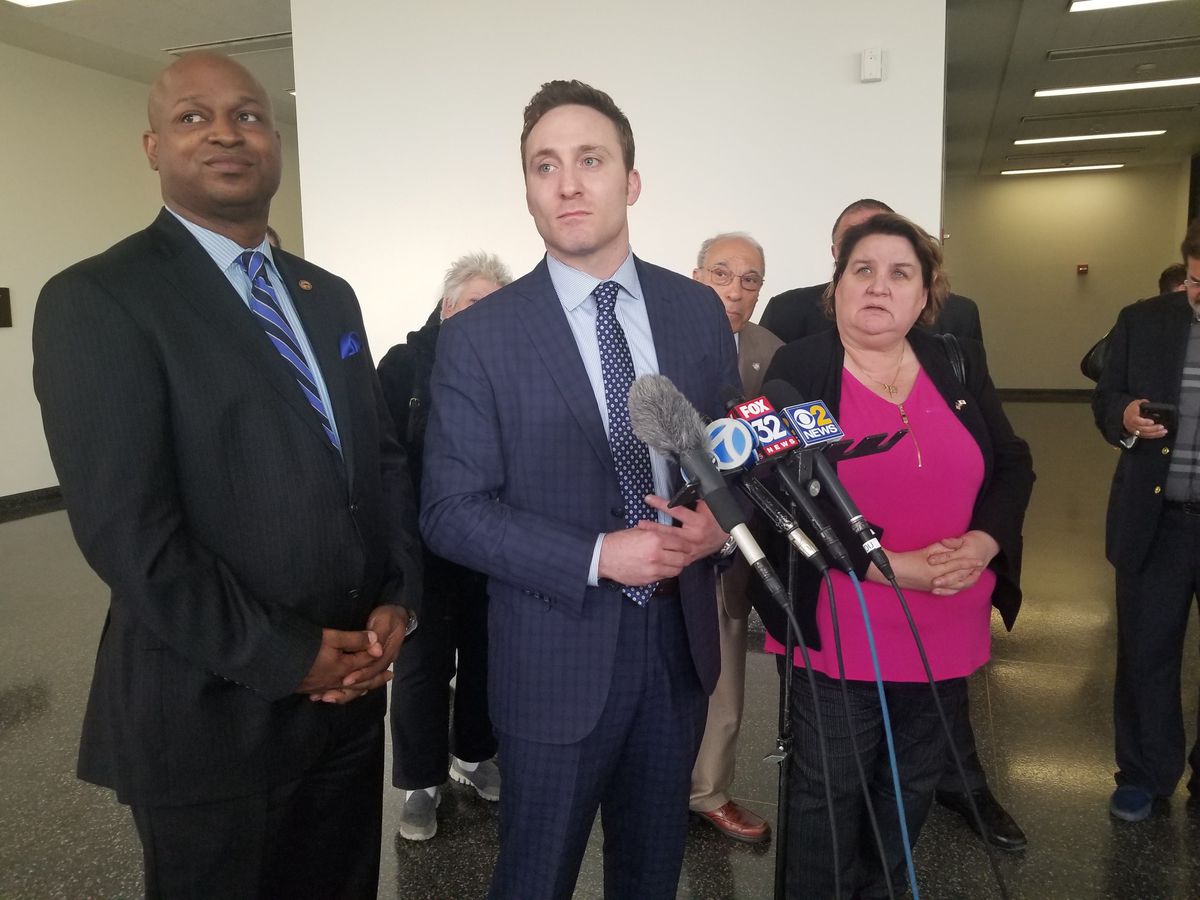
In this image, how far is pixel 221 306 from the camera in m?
1.35

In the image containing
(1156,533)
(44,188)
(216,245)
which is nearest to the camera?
(216,245)

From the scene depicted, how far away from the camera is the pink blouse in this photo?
5.78 feet

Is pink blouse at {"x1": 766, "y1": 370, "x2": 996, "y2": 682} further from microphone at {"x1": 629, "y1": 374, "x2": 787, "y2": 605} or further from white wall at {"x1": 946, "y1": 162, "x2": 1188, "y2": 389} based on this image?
white wall at {"x1": 946, "y1": 162, "x2": 1188, "y2": 389}

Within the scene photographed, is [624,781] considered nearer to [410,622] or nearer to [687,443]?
[410,622]

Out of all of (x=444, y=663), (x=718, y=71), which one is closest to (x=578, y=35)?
(x=718, y=71)

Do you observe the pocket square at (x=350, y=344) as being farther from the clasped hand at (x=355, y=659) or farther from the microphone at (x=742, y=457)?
the microphone at (x=742, y=457)

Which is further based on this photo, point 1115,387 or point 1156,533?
point 1115,387

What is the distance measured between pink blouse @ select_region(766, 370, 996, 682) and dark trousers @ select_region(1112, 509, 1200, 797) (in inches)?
45.9

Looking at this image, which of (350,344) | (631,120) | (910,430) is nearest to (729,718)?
(910,430)

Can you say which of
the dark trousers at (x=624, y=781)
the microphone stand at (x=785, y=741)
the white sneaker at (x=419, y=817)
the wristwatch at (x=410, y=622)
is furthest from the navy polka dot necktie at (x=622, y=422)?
the white sneaker at (x=419, y=817)

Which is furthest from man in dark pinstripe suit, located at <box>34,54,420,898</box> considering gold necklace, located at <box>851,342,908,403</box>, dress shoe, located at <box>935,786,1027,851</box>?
dress shoe, located at <box>935,786,1027,851</box>

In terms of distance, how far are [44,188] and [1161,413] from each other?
325 inches

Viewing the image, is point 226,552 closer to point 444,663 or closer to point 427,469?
point 427,469

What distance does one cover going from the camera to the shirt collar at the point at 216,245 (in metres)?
1.41
